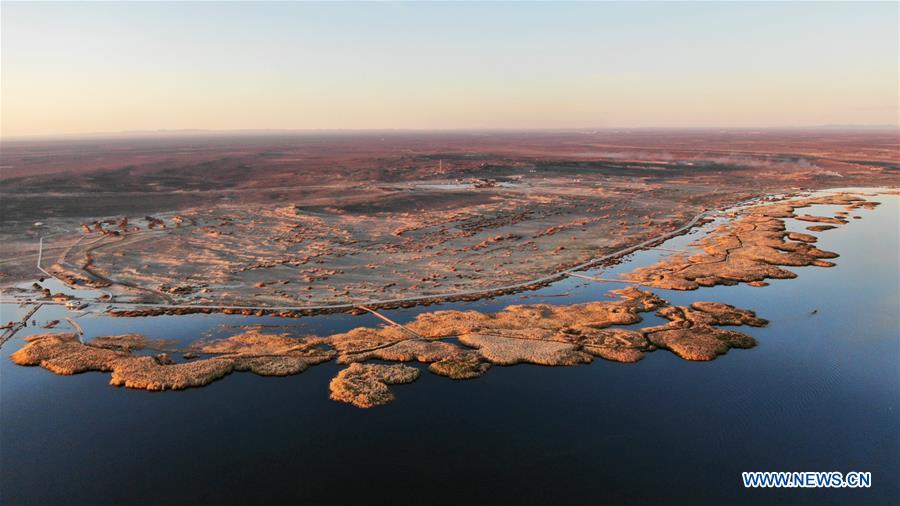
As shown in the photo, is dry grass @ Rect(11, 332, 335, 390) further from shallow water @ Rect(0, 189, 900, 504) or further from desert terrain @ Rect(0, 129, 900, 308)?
desert terrain @ Rect(0, 129, 900, 308)

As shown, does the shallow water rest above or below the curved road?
below

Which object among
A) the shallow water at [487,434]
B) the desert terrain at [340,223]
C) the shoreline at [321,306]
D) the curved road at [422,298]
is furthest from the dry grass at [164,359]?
the desert terrain at [340,223]

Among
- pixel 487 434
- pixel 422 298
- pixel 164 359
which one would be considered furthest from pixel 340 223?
pixel 487 434

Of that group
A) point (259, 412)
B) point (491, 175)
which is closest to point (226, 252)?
point (259, 412)

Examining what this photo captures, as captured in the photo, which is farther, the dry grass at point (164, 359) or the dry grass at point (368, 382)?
the dry grass at point (164, 359)

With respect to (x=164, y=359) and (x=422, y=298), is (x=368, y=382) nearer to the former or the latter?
(x=164, y=359)

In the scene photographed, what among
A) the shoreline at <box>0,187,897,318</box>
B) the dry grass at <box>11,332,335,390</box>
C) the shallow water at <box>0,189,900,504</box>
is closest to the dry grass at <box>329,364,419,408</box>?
the shallow water at <box>0,189,900,504</box>

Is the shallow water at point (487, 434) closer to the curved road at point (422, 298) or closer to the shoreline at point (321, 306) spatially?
the shoreline at point (321, 306)

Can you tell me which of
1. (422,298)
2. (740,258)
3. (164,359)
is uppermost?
(740,258)

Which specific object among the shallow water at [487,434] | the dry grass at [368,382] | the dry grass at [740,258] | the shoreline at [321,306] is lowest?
the shallow water at [487,434]
